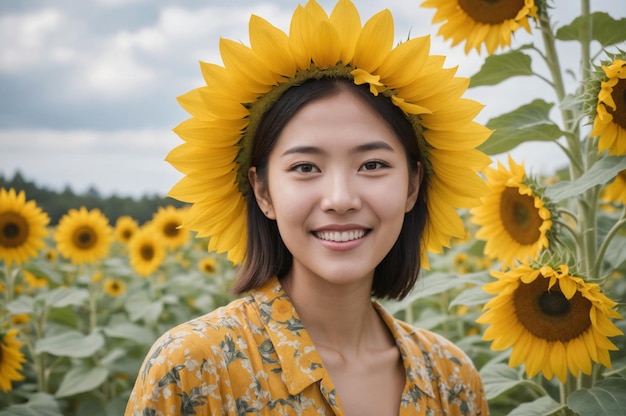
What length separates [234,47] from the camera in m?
1.92

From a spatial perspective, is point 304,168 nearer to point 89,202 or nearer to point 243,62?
point 243,62

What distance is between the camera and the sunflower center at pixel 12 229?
4730mm

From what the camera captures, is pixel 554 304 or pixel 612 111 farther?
pixel 554 304

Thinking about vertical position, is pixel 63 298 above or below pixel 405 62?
below

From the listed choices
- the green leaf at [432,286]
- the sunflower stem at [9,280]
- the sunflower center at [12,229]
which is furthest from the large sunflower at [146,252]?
the green leaf at [432,286]

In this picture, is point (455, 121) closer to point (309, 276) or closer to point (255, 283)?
point (309, 276)

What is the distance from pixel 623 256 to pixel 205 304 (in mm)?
3231

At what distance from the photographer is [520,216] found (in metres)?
2.74

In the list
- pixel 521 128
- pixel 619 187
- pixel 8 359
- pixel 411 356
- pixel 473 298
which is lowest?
pixel 8 359

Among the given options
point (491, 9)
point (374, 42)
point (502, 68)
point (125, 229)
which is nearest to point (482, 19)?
point (491, 9)

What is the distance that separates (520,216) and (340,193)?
1.23 metres

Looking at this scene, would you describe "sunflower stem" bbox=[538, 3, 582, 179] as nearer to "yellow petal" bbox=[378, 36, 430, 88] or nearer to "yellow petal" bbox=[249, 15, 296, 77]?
"yellow petal" bbox=[378, 36, 430, 88]

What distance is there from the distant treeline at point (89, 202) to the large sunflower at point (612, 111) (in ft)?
14.7

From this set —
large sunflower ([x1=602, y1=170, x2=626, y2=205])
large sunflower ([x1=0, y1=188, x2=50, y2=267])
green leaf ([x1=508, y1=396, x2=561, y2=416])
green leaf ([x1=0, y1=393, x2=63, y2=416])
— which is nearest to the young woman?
green leaf ([x1=508, y1=396, x2=561, y2=416])
